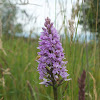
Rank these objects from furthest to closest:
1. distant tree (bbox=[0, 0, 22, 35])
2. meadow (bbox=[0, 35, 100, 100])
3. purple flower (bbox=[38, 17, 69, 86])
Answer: distant tree (bbox=[0, 0, 22, 35]) → meadow (bbox=[0, 35, 100, 100]) → purple flower (bbox=[38, 17, 69, 86])

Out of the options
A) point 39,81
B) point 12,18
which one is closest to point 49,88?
point 39,81

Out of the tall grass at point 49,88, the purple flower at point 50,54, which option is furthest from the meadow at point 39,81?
the purple flower at point 50,54

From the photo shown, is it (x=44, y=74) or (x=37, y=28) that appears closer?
(x=44, y=74)

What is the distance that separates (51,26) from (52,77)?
33 centimetres

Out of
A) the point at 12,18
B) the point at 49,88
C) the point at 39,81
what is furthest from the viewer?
the point at 12,18

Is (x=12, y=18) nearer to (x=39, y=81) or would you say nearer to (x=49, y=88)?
(x=49, y=88)

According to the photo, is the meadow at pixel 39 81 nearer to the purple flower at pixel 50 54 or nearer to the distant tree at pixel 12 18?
the purple flower at pixel 50 54

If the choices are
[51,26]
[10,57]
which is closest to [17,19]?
[10,57]

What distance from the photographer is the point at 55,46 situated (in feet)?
3.46

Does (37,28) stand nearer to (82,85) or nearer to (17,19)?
(17,19)

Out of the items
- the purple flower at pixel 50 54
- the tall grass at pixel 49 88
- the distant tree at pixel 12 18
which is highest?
the distant tree at pixel 12 18

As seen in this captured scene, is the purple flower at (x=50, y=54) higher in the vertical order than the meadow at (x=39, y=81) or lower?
higher

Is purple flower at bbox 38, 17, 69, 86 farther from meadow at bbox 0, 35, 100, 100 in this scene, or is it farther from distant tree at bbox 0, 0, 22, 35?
distant tree at bbox 0, 0, 22, 35

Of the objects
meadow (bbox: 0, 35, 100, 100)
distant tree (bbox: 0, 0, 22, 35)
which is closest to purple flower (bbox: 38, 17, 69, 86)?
meadow (bbox: 0, 35, 100, 100)
